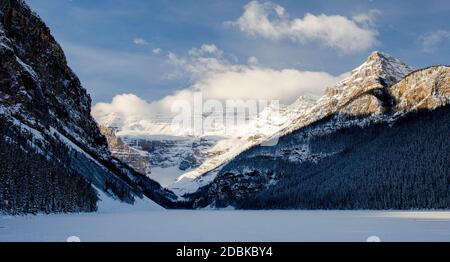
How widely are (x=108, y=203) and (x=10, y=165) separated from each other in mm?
95607

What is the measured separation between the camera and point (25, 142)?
5522 inches

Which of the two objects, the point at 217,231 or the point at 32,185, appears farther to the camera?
the point at 32,185

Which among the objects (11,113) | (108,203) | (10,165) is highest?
(11,113)

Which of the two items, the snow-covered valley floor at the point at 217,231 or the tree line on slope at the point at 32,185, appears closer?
the snow-covered valley floor at the point at 217,231

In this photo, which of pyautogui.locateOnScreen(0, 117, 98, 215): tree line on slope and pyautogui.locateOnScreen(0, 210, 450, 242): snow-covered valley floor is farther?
pyautogui.locateOnScreen(0, 117, 98, 215): tree line on slope

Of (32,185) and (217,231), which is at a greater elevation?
(32,185)
